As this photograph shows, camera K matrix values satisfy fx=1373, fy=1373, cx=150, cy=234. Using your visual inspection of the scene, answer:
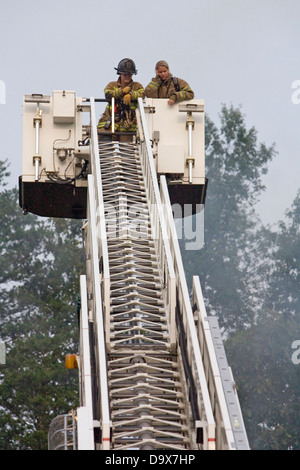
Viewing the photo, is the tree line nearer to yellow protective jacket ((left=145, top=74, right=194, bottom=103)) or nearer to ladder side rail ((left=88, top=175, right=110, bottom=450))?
yellow protective jacket ((left=145, top=74, right=194, bottom=103))

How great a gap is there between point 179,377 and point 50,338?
18640 mm

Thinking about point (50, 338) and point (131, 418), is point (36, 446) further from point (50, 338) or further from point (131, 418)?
point (131, 418)

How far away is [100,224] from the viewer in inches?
719

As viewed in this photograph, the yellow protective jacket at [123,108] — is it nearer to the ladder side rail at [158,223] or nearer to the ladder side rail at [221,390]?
the ladder side rail at [158,223]

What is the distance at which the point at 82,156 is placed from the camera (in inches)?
871

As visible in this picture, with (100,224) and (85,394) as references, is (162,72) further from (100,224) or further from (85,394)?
(85,394)

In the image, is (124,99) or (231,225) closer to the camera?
(124,99)

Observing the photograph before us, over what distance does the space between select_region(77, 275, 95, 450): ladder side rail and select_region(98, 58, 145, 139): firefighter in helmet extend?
5608 millimetres

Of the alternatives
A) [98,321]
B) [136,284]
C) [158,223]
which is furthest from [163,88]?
[98,321]

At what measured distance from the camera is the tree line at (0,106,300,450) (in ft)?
111

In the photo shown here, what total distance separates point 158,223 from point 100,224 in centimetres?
83

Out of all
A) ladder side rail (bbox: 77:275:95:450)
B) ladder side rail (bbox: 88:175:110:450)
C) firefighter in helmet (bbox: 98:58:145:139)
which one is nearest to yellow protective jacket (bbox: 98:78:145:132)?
firefighter in helmet (bbox: 98:58:145:139)
